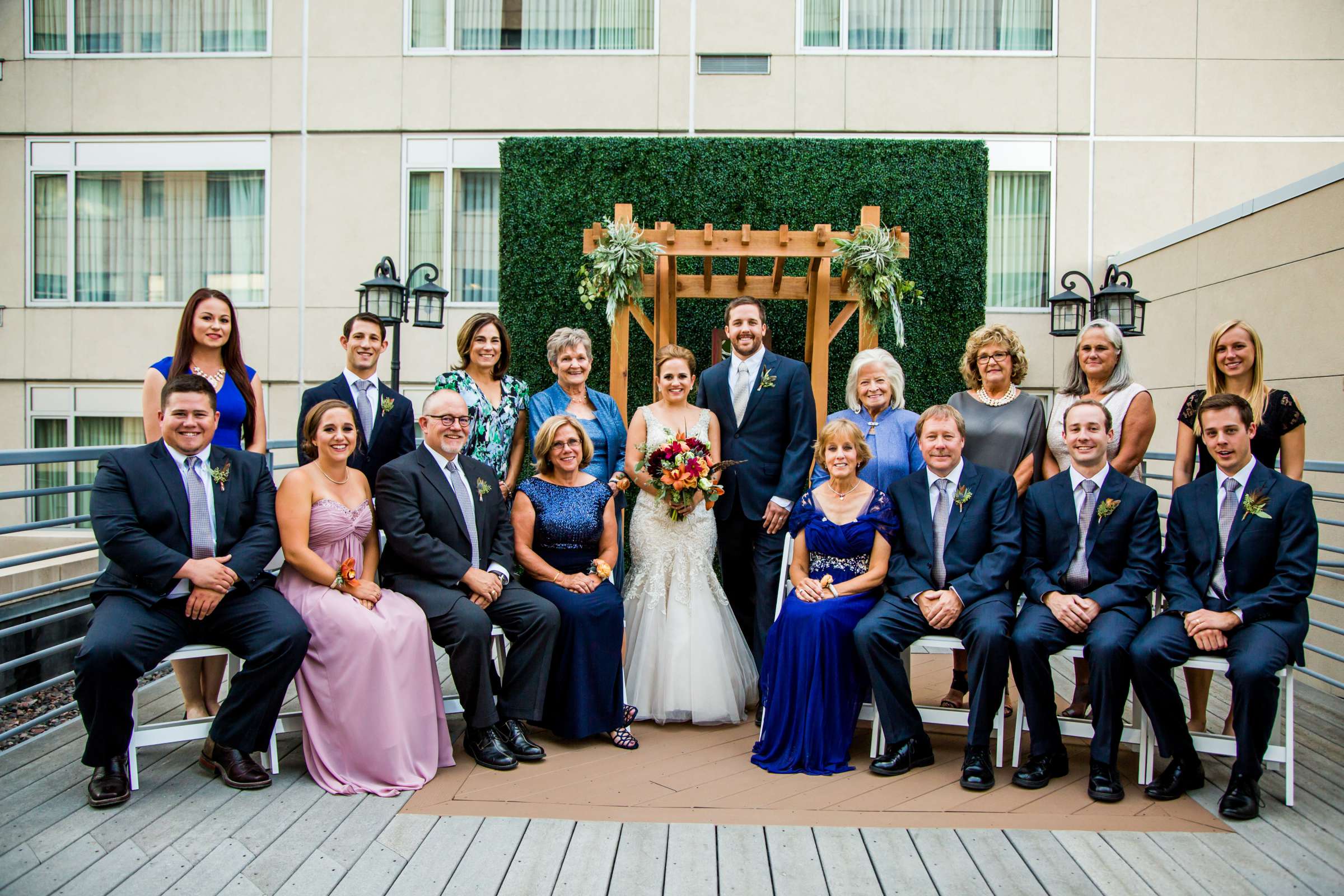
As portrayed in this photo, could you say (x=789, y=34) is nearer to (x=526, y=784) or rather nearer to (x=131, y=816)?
(x=526, y=784)

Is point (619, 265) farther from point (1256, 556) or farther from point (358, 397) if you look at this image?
point (1256, 556)

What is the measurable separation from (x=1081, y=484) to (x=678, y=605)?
6.45 ft

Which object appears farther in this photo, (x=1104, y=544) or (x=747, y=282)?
(x=747, y=282)

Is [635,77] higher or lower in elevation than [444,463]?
higher

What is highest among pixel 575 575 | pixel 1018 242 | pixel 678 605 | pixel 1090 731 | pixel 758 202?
pixel 758 202

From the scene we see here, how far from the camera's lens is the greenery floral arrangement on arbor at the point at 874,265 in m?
5.99

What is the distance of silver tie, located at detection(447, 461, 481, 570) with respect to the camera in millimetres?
4355

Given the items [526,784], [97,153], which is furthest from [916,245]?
[97,153]

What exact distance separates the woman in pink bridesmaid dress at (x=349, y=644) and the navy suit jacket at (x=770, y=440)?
1811 millimetres

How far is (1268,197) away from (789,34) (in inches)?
197

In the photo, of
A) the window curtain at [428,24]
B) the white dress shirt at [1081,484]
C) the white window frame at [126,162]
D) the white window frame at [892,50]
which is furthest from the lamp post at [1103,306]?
the white window frame at [126,162]

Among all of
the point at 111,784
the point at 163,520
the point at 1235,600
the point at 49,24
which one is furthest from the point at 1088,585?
the point at 49,24

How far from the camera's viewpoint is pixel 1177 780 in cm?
376

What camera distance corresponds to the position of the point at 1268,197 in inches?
258
